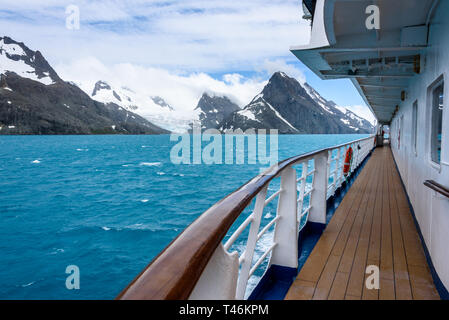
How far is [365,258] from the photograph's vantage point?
8.03 ft

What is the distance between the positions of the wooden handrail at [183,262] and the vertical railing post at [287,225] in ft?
4.00

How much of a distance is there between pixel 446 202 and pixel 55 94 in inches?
5485

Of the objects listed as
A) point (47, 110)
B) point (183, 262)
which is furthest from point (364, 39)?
point (47, 110)

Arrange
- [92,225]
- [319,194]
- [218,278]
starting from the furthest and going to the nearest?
[92,225]
[319,194]
[218,278]

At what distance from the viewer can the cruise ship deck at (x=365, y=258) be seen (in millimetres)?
1933

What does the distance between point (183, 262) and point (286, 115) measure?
164394mm

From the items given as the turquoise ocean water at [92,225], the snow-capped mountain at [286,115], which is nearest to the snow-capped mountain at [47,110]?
the snow-capped mountain at [286,115]

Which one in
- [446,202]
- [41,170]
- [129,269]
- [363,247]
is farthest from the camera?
[41,170]

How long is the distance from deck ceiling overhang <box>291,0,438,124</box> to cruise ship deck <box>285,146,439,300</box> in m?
1.57

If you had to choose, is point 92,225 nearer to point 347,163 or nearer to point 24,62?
point 347,163

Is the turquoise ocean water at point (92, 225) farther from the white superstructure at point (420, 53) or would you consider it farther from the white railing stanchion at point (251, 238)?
the white railing stanchion at point (251, 238)

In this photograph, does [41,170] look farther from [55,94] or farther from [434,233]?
[55,94]

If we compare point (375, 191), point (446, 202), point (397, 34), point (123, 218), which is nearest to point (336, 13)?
point (397, 34)

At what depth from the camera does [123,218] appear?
1187 cm
